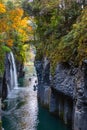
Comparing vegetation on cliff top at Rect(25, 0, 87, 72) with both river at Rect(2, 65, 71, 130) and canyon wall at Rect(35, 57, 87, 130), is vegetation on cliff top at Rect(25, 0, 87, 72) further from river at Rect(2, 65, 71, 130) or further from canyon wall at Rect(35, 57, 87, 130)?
river at Rect(2, 65, 71, 130)

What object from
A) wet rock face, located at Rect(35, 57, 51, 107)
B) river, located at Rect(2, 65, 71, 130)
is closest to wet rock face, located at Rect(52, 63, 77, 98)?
river, located at Rect(2, 65, 71, 130)

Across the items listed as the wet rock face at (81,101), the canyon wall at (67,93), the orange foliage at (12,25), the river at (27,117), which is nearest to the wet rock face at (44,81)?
the canyon wall at (67,93)

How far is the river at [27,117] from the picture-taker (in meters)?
25.4

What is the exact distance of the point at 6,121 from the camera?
26938mm

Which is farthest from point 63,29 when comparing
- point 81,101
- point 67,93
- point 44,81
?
point 81,101

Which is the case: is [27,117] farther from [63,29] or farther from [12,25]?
[12,25]

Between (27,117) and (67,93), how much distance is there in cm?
533

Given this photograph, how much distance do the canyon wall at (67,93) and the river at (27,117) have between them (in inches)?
29.0

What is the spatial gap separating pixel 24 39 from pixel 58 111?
22.0 metres

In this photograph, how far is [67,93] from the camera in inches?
944

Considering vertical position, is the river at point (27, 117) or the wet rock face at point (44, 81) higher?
the wet rock face at point (44, 81)

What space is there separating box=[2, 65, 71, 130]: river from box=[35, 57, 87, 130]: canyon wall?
737 millimetres

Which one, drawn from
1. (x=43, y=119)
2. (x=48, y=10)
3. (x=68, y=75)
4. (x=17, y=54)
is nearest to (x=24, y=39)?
(x=17, y=54)

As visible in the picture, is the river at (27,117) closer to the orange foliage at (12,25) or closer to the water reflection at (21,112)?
the water reflection at (21,112)
